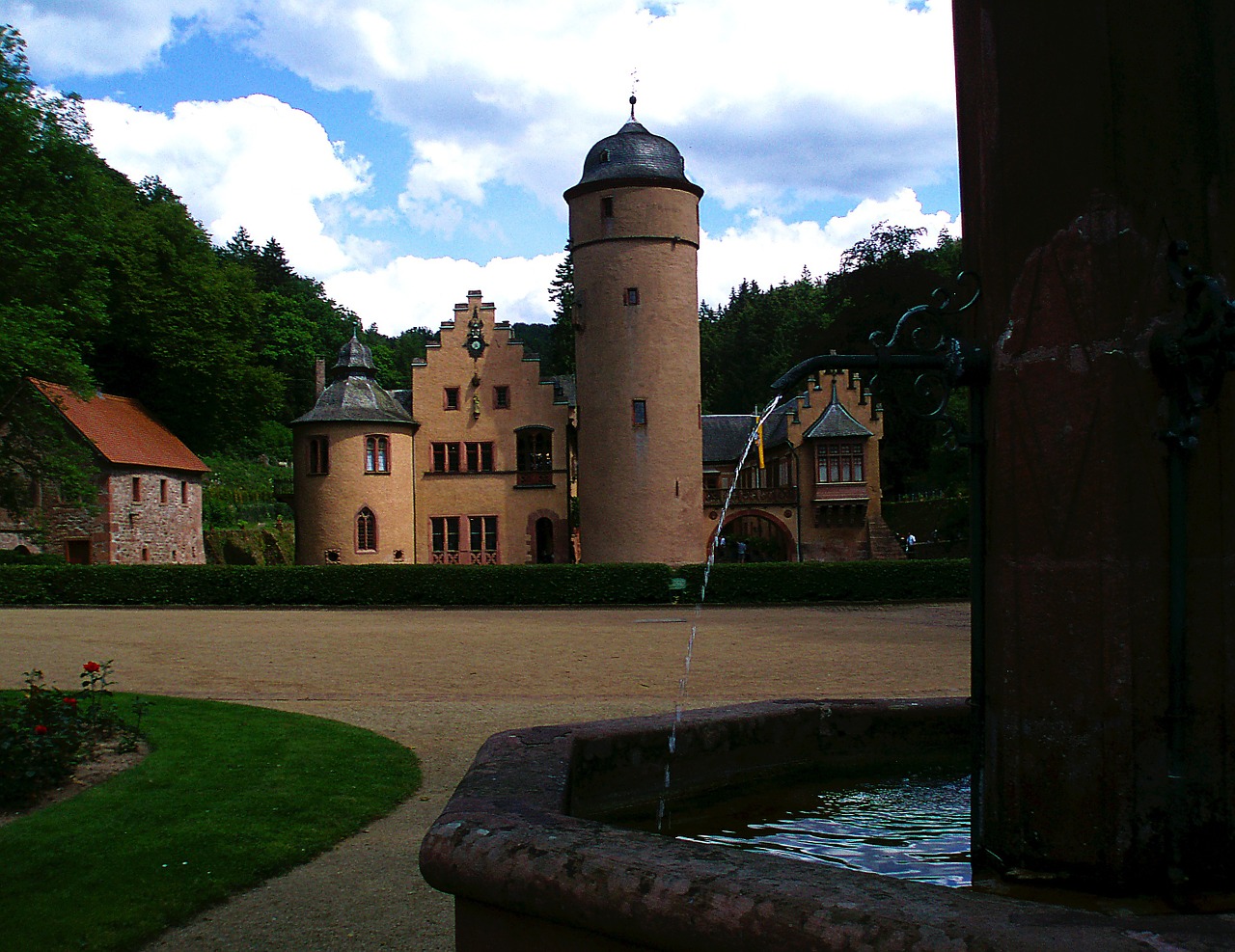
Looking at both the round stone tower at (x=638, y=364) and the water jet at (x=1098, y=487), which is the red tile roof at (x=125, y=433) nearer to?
the round stone tower at (x=638, y=364)

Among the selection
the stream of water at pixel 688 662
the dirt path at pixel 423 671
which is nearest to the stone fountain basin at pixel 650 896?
the stream of water at pixel 688 662

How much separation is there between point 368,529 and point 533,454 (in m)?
7.03

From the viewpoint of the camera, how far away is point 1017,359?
11.0 ft

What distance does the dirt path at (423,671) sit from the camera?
5574 mm

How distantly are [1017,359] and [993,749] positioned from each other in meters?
1.24

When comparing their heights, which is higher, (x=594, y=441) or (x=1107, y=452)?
(x=594, y=441)

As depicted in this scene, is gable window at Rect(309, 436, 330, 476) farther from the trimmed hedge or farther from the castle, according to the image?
the trimmed hedge

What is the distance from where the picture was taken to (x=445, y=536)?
4306cm

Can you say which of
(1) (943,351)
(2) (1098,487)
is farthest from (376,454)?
(2) (1098,487)

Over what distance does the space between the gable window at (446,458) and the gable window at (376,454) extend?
196 cm

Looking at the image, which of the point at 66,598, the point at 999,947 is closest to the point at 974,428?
the point at 999,947

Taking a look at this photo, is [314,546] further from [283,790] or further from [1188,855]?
[1188,855]

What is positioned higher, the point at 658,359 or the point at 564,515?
the point at 658,359

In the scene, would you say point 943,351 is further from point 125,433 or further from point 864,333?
point 864,333
